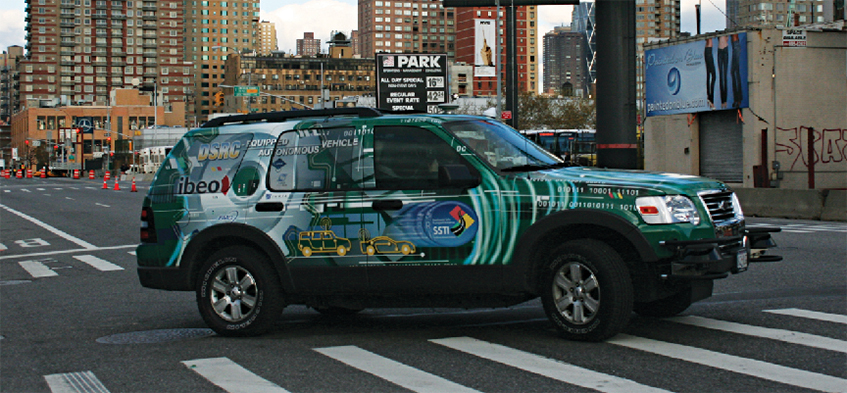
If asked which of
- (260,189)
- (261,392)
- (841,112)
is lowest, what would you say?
(261,392)

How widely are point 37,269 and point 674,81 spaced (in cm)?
3003

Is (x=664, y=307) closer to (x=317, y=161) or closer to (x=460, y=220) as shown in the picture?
(x=460, y=220)

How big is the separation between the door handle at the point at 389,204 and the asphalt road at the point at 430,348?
3.74 feet

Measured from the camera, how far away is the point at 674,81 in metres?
39.6

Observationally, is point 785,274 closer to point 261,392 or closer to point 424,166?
point 424,166

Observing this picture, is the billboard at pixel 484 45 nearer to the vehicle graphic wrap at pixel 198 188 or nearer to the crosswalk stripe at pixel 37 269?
the crosswalk stripe at pixel 37 269

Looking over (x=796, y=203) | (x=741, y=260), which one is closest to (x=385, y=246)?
(x=741, y=260)

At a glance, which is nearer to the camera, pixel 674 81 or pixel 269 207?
pixel 269 207

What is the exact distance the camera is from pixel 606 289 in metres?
7.23

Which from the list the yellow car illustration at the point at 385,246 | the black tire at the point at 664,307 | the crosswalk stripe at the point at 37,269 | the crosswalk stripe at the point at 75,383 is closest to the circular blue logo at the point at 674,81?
the crosswalk stripe at the point at 37,269

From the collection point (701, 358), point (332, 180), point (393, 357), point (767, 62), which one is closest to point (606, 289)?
point (701, 358)

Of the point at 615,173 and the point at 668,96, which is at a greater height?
the point at 668,96

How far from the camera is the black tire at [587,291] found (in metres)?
7.24

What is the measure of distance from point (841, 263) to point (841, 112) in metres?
24.8
